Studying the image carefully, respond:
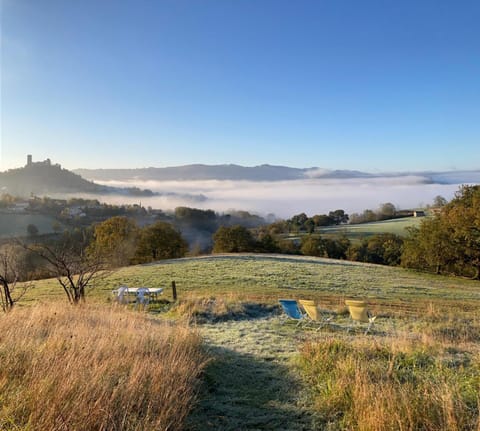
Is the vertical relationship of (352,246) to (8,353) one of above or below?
below

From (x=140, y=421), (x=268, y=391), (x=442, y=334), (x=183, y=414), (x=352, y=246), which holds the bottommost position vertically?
(x=352, y=246)

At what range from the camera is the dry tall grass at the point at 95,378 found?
3.50m

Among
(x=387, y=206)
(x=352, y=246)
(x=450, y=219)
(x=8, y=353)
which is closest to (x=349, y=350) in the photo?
(x=8, y=353)

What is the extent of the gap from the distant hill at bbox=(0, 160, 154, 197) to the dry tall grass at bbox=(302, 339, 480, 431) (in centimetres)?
14219

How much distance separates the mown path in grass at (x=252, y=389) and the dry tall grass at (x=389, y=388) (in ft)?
1.05

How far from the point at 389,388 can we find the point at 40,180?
159m

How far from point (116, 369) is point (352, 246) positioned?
6076cm

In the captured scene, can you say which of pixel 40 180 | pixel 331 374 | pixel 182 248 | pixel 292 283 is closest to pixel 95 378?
pixel 331 374

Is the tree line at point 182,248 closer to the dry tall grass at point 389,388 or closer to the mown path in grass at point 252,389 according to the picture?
the mown path in grass at point 252,389

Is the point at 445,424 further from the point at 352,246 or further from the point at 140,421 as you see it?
the point at 352,246

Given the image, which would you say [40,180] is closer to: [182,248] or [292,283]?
[182,248]

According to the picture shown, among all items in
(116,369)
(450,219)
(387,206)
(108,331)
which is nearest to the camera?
(116,369)

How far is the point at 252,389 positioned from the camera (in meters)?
5.64

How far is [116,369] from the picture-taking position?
477 centimetres
